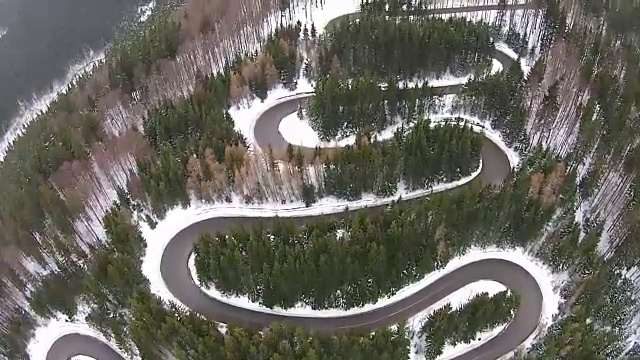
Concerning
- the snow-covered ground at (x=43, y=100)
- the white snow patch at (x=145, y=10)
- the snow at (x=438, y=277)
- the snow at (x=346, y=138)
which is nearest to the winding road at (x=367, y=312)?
the snow at (x=438, y=277)

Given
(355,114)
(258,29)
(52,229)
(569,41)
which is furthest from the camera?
(258,29)

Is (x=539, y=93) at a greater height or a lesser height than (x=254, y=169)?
greater

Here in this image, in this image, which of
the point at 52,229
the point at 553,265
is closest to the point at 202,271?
the point at 52,229

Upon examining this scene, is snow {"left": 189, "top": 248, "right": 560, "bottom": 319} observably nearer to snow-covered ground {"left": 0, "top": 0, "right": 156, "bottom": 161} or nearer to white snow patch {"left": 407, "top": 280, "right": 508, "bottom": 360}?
white snow patch {"left": 407, "top": 280, "right": 508, "bottom": 360}

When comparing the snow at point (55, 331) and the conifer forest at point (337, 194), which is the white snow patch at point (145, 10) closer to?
the conifer forest at point (337, 194)

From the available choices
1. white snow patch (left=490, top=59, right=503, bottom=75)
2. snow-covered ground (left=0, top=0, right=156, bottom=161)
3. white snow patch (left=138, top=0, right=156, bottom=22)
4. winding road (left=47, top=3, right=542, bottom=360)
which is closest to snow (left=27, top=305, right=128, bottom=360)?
winding road (left=47, top=3, right=542, bottom=360)

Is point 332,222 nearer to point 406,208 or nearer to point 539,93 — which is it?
point 406,208

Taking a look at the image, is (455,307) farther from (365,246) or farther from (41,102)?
(41,102)
